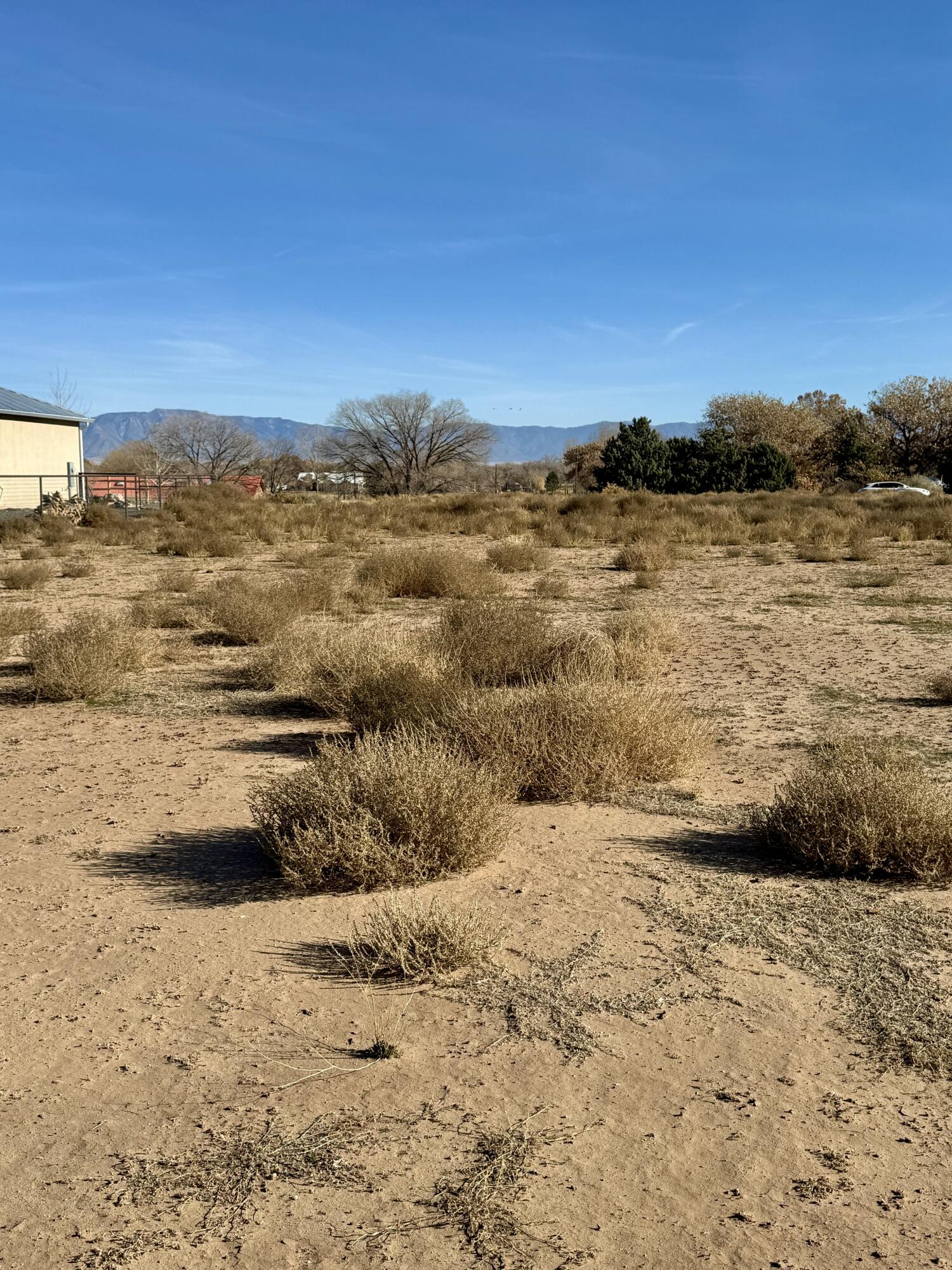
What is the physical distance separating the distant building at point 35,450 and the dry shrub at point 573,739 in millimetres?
32633

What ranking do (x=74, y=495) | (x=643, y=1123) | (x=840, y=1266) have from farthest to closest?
(x=74, y=495) < (x=643, y=1123) < (x=840, y=1266)

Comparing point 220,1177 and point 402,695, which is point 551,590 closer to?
point 402,695

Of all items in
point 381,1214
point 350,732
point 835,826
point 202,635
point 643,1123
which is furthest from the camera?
point 202,635

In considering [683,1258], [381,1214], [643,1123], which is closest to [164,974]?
[381,1214]

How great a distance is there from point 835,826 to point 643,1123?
232 cm

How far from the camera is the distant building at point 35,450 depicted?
126 feet

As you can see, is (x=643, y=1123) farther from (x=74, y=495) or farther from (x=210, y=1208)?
(x=74, y=495)

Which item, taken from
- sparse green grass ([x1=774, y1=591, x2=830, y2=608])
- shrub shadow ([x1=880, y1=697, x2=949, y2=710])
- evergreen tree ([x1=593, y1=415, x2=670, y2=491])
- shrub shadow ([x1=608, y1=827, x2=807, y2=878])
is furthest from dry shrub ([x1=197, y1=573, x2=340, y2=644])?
evergreen tree ([x1=593, y1=415, x2=670, y2=491])

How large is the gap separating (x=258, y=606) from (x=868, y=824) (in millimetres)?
8364

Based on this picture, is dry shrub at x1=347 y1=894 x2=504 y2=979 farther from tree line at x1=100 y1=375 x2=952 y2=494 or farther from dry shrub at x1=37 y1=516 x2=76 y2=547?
tree line at x1=100 y1=375 x2=952 y2=494

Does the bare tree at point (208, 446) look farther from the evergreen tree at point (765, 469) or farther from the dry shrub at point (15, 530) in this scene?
the dry shrub at point (15, 530)

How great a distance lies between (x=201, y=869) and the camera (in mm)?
5422

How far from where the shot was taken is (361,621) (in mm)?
13500

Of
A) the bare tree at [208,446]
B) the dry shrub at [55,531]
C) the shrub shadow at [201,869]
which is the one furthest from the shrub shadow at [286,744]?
the bare tree at [208,446]
